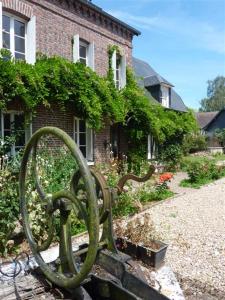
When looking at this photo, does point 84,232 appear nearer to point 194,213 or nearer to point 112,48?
point 194,213

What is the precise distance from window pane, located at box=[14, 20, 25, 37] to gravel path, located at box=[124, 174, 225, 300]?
6.46 meters

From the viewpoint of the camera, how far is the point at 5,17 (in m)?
10.5

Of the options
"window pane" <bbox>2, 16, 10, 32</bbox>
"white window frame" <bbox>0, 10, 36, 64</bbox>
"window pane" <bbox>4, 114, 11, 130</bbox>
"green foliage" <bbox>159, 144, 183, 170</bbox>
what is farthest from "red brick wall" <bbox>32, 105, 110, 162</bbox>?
"green foliage" <bbox>159, 144, 183, 170</bbox>

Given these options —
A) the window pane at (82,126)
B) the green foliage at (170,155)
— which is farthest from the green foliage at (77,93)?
the green foliage at (170,155)

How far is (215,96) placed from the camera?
82500 mm

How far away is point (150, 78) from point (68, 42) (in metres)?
9.62

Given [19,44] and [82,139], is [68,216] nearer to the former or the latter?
[19,44]

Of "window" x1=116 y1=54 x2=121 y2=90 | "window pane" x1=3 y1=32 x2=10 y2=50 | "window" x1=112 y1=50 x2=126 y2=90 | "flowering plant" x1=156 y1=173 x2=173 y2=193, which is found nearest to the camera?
"window pane" x1=3 y1=32 x2=10 y2=50

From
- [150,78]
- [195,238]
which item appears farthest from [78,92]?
[150,78]

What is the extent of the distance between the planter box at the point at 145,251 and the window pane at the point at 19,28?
26.7ft

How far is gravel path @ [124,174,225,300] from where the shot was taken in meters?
5.05

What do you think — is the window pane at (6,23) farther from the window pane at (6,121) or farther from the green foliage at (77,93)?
the window pane at (6,121)

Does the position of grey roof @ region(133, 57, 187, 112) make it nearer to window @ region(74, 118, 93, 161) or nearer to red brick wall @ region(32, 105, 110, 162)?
red brick wall @ region(32, 105, 110, 162)

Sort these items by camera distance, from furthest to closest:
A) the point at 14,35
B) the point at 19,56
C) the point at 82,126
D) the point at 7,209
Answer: the point at 82,126, the point at 19,56, the point at 14,35, the point at 7,209
